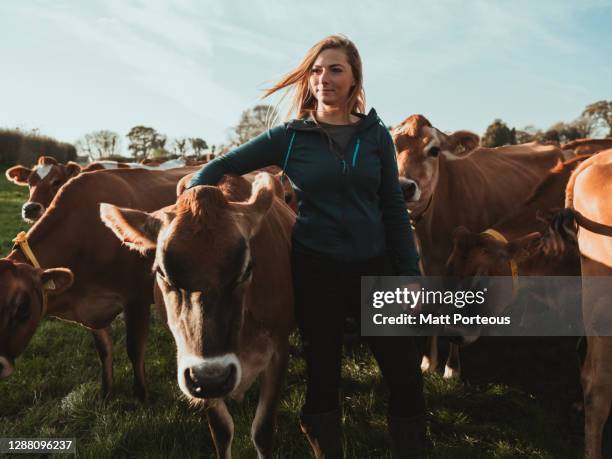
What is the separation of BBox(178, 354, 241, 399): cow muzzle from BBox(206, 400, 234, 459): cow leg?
0.93 meters

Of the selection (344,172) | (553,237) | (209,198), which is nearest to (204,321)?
(209,198)

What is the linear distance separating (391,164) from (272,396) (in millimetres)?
1558

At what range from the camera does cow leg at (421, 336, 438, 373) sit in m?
4.62

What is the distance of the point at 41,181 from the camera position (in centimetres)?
798

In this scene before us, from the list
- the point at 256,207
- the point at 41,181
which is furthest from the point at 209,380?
the point at 41,181

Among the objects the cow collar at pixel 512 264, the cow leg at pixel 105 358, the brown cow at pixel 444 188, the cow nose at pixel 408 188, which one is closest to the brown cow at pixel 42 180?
the cow leg at pixel 105 358

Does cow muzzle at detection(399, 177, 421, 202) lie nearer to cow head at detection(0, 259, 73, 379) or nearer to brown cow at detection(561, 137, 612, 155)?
cow head at detection(0, 259, 73, 379)

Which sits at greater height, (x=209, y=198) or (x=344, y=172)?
(x=344, y=172)

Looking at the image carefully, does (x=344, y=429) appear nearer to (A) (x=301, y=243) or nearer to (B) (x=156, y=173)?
(A) (x=301, y=243)

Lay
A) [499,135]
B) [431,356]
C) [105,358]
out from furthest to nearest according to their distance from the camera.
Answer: [499,135] → [431,356] → [105,358]

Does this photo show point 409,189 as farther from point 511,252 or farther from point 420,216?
point 511,252

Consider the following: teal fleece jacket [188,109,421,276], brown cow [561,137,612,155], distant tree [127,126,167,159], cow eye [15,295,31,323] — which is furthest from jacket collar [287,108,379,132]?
distant tree [127,126,167,159]

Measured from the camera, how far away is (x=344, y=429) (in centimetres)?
346

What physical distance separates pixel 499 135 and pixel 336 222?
40.6 metres
